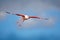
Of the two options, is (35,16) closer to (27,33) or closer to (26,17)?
(26,17)

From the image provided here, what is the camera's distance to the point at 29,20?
2.58 metres

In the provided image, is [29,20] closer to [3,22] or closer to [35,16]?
[35,16]

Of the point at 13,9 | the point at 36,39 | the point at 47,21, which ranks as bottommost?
the point at 36,39

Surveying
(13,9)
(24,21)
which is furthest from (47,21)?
(13,9)

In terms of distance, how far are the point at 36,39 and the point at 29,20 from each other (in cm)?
33

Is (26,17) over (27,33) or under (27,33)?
over

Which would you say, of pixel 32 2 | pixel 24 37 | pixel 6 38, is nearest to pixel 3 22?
pixel 6 38

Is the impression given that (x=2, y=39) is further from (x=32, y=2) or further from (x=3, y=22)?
(x=32, y=2)

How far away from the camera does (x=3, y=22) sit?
8.40 feet

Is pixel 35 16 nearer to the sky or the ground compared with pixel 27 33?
nearer to the sky

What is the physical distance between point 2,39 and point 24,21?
46 cm

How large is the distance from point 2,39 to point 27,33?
0.42 metres

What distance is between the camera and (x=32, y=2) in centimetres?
261

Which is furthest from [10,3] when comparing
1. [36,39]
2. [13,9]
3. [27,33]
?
[36,39]
